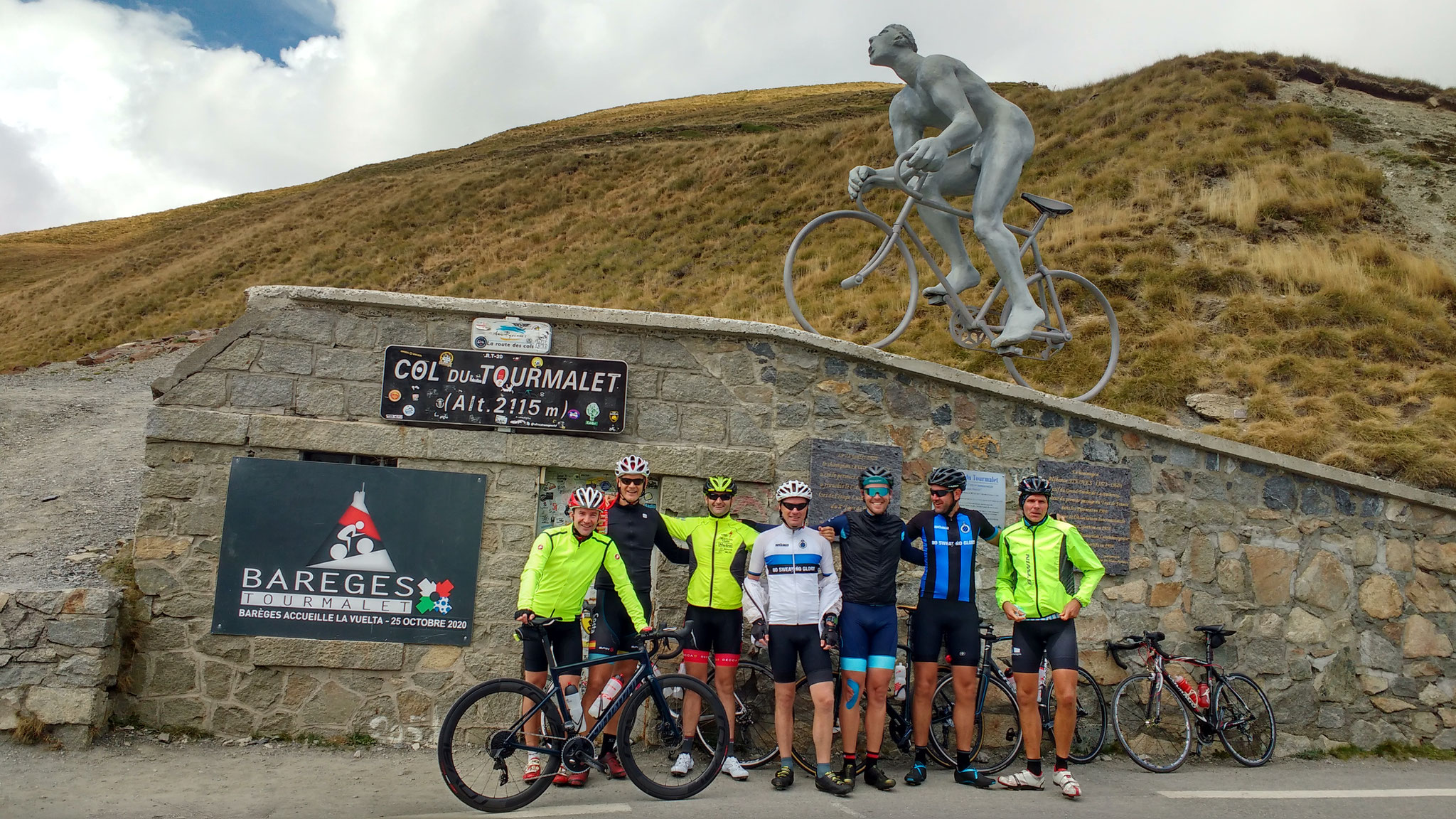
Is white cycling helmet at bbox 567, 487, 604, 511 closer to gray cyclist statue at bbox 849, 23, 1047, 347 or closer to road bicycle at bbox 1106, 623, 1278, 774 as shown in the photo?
road bicycle at bbox 1106, 623, 1278, 774

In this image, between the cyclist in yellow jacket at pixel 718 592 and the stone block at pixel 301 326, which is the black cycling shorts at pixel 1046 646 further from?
the stone block at pixel 301 326

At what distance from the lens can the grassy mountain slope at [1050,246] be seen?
12.0 metres

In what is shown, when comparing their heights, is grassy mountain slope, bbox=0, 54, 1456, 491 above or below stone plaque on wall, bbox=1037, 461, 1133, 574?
above

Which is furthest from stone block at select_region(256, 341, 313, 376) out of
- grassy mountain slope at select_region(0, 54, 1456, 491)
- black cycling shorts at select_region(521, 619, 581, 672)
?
grassy mountain slope at select_region(0, 54, 1456, 491)

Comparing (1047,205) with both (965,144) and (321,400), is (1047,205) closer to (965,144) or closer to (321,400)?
(965,144)

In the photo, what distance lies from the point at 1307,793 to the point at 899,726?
8.54 feet

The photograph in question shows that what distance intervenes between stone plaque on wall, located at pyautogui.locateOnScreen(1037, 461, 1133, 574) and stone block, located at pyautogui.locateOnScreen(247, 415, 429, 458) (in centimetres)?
461

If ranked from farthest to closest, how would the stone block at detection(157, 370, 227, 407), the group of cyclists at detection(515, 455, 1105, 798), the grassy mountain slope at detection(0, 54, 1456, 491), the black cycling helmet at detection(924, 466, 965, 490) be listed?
the grassy mountain slope at detection(0, 54, 1456, 491) → the stone block at detection(157, 370, 227, 407) → the black cycling helmet at detection(924, 466, 965, 490) → the group of cyclists at detection(515, 455, 1105, 798)

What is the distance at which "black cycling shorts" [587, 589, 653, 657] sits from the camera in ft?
19.4

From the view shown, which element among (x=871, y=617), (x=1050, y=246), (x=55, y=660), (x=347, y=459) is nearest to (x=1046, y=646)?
(x=871, y=617)

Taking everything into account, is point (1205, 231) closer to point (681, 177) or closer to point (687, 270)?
point (687, 270)

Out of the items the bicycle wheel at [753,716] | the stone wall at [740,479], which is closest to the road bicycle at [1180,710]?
the stone wall at [740,479]

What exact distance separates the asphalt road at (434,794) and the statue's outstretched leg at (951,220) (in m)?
4.27

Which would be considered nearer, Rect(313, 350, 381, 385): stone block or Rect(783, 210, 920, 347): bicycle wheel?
Rect(313, 350, 381, 385): stone block
